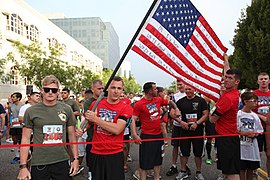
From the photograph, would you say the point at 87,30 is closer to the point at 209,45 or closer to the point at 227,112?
the point at 209,45

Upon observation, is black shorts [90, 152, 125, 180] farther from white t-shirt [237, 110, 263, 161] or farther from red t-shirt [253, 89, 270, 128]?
red t-shirt [253, 89, 270, 128]

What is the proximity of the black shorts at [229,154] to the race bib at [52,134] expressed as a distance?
2395 millimetres

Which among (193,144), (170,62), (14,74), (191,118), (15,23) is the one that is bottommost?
(193,144)

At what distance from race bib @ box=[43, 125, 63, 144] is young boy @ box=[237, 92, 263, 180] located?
110 inches

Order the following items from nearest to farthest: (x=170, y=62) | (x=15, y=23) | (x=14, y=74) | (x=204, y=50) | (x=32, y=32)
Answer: (x=170, y=62) < (x=204, y=50) < (x=14, y=74) < (x=15, y=23) < (x=32, y=32)

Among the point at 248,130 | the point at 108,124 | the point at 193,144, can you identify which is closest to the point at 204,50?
the point at 248,130

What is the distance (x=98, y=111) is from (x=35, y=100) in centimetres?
354

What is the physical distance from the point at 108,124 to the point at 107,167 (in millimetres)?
590

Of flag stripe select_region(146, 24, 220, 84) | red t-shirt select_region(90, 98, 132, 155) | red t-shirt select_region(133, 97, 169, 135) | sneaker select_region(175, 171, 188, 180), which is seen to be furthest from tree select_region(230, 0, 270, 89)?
red t-shirt select_region(90, 98, 132, 155)

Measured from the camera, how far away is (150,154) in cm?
476

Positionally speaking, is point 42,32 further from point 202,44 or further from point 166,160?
point 202,44

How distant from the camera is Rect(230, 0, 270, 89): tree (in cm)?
2027

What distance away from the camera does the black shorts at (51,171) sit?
3076mm

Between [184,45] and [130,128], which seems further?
[130,128]
